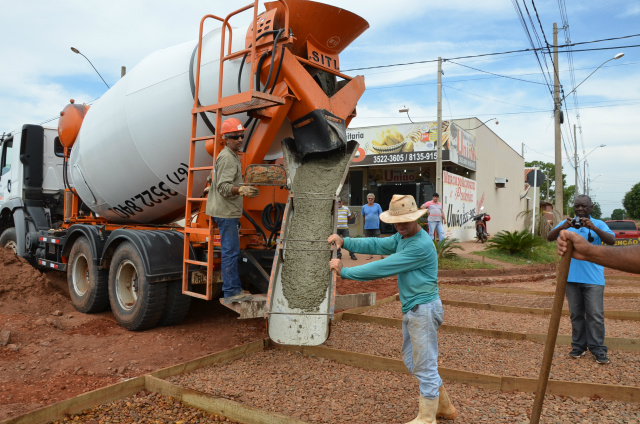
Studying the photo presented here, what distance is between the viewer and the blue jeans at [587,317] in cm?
518

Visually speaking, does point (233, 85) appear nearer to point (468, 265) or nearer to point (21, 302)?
point (21, 302)

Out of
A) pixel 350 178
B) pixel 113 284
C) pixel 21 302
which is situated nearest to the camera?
pixel 113 284

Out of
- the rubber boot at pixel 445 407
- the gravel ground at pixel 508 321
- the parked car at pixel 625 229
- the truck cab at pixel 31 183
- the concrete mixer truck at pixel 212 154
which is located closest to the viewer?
the rubber boot at pixel 445 407

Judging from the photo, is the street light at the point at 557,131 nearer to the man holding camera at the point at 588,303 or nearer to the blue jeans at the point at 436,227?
the blue jeans at the point at 436,227

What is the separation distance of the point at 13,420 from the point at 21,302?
15.6ft

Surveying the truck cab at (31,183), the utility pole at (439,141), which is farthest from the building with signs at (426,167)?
the truck cab at (31,183)

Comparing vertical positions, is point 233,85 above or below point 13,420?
above

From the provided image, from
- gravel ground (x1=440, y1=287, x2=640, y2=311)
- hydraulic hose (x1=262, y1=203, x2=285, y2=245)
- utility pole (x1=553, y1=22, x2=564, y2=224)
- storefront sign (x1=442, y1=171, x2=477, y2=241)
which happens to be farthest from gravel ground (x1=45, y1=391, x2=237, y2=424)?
utility pole (x1=553, y1=22, x2=564, y2=224)

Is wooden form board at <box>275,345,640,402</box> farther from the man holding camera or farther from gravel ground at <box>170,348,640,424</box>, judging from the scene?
the man holding camera

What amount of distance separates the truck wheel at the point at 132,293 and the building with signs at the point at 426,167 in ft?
43.8

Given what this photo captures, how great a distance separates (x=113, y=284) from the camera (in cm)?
646

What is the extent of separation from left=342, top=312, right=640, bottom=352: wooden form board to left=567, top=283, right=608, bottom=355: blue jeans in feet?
1.26

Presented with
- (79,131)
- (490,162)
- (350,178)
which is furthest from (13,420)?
(490,162)

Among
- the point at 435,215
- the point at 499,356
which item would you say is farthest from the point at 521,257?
the point at 499,356
